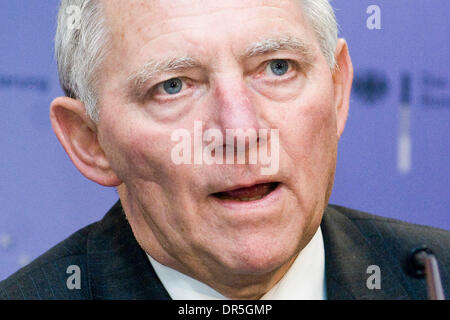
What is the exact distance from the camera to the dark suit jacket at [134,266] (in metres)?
1.63

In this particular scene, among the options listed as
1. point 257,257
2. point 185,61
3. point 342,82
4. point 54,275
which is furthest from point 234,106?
point 54,275

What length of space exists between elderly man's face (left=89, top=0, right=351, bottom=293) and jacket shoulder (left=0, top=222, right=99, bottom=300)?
31cm

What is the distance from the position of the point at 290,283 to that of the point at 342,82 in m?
0.51

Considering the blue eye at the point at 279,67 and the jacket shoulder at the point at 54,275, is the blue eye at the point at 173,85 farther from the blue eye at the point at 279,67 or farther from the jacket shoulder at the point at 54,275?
the jacket shoulder at the point at 54,275

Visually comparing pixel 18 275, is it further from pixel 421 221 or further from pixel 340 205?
pixel 421 221

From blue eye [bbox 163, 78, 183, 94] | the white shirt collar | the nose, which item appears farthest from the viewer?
the white shirt collar

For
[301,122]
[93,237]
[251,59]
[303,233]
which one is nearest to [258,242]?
[303,233]

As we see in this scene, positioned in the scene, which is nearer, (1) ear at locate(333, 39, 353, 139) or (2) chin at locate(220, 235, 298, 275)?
(2) chin at locate(220, 235, 298, 275)

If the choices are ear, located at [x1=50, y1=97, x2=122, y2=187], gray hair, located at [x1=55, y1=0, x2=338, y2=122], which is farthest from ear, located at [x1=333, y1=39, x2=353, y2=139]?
ear, located at [x1=50, y1=97, x2=122, y2=187]

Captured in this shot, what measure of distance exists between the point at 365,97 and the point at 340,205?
0.33 meters

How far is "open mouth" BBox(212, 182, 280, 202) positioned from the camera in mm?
1396

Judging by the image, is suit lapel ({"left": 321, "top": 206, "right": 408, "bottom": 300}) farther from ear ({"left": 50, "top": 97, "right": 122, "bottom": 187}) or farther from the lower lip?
ear ({"left": 50, "top": 97, "right": 122, "bottom": 187})

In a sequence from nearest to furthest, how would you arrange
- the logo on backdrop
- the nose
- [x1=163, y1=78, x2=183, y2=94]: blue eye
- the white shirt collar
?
the nose, [x1=163, y1=78, x2=183, y2=94]: blue eye, the white shirt collar, the logo on backdrop

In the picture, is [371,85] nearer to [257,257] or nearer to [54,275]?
[257,257]
